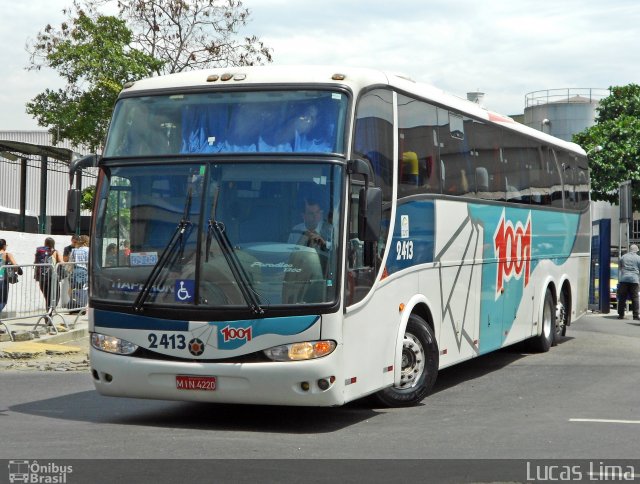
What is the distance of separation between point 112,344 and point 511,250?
6.92 m

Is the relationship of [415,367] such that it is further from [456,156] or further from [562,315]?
[562,315]

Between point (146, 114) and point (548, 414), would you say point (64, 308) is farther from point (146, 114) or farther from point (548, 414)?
point (548, 414)

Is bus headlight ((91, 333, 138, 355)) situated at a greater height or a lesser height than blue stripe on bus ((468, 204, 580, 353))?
lesser

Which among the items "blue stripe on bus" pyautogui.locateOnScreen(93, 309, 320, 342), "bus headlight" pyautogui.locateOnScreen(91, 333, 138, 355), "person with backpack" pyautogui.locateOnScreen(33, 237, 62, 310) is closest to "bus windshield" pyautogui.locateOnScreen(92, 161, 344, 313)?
"blue stripe on bus" pyautogui.locateOnScreen(93, 309, 320, 342)

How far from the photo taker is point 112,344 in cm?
1009

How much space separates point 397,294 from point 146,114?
301cm

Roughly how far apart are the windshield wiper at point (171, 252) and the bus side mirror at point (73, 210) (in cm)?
110

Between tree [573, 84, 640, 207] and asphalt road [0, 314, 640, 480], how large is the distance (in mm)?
46877

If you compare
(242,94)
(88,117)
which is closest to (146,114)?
(242,94)

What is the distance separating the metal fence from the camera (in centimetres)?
1881

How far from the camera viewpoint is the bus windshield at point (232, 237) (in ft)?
31.3

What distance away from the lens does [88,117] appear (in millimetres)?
31719

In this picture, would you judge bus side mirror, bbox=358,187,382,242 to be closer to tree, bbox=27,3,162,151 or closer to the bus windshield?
the bus windshield

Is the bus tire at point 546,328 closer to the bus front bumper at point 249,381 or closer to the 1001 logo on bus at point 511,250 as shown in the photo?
the 1001 logo on bus at point 511,250
